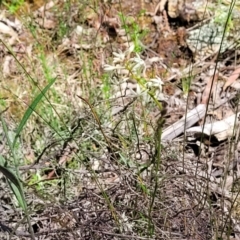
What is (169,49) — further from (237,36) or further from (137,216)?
(137,216)

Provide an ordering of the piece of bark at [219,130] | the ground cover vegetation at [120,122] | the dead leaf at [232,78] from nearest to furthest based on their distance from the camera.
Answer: the ground cover vegetation at [120,122] → the piece of bark at [219,130] → the dead leaf at [232,78]

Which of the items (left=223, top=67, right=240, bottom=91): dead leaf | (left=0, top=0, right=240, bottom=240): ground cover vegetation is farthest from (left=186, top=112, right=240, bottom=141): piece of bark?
(left=223, top=67, right=240, bottom=91): dead leaf

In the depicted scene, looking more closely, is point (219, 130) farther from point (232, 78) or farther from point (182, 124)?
point (232, 78)

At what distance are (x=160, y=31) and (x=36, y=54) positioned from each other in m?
0.66

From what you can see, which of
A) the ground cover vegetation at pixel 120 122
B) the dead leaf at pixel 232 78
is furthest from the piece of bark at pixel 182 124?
the dead leaf at pixel 232 78

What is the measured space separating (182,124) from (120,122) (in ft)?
1.51

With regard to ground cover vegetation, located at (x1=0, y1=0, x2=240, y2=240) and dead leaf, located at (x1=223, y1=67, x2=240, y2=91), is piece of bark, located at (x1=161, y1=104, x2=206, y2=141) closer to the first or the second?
ground cover vegetation, located at (x1=0, y1=0, x2=240, y2=240)

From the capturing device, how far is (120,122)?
1.79m

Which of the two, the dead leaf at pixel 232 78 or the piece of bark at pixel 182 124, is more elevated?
the dead leaf at pixel 232 78

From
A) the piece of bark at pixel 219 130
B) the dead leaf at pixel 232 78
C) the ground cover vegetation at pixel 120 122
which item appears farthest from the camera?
the dead leaf at pixel 232 78

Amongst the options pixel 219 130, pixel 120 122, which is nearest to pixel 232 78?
pixel 219 130

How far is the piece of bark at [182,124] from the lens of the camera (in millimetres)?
2148

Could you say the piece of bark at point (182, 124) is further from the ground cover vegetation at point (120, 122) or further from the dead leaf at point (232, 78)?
the dead leaf at point (232, 78)

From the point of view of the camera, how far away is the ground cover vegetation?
1.52 meters
